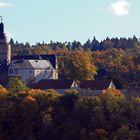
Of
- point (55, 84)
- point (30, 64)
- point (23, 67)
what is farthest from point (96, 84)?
point (30, 64)

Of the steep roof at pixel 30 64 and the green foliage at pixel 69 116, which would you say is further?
the steep roof at pixel 30 64

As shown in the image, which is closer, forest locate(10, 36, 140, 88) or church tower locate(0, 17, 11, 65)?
forest locate(10, 36, 140, 88)

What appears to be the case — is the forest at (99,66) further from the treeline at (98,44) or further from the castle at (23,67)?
the treeline at (98,44)

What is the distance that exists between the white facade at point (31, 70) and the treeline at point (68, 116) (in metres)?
22.2

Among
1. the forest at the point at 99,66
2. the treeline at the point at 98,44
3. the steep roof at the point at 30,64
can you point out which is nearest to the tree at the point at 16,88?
the forest at the point at 99,66

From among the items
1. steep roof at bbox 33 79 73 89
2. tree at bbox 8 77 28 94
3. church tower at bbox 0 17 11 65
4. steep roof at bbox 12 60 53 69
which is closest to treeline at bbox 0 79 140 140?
tree at bbox 8 77 28 94

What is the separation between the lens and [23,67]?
82375 mm

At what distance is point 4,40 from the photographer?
276ft

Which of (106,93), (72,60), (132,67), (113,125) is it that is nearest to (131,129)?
(113,125)

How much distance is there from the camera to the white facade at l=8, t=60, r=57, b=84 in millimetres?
81562

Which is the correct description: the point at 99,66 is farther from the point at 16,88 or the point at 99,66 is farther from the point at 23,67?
the point at 16,88

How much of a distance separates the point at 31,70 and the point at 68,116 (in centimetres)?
2750

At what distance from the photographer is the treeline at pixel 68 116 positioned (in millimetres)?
51875

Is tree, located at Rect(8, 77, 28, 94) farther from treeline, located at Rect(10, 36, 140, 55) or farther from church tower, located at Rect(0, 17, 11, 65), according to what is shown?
treeline, located at Rect(10, 36, 140, 55)
